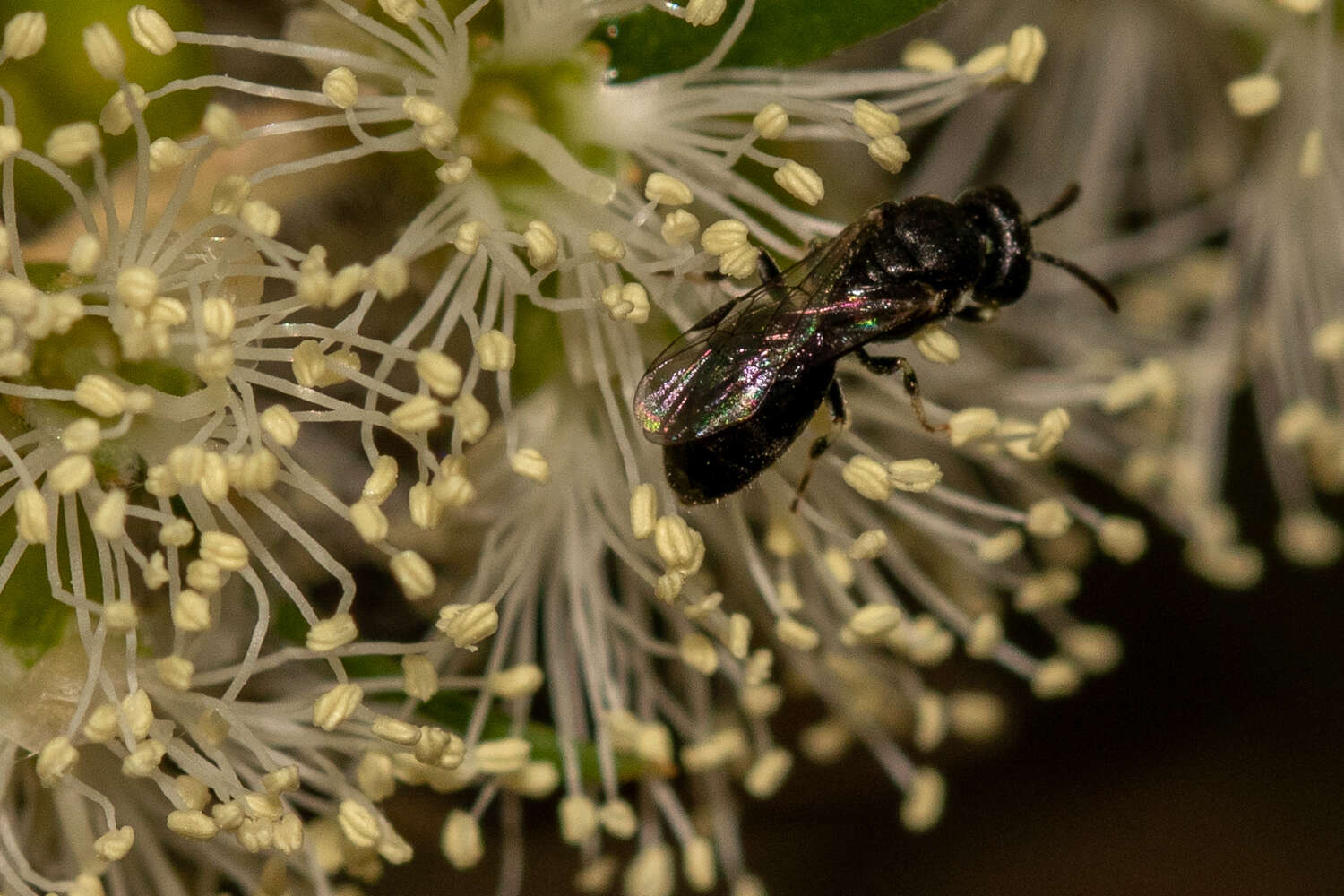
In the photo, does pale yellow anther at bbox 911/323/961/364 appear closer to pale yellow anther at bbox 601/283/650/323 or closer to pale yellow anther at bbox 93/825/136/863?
pale yellow anther at bbox 601/283/650/323

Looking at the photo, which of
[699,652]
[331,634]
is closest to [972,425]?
[699,652]

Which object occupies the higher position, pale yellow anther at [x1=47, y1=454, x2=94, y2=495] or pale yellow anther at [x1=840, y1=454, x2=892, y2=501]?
pale yellow anther at [x1=47, y1=454, x2=94, y2=495]

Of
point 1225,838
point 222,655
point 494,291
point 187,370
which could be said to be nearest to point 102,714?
point 222,655

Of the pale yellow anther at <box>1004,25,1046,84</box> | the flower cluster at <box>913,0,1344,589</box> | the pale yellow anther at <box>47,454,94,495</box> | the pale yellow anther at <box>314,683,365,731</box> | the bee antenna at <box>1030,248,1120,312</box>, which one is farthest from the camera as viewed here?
the flower cluster at <box>913,0,1344,589</box>

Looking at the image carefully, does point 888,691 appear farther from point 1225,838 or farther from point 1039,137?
point 1039,137

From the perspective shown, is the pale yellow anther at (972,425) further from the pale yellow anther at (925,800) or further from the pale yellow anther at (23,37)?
the pale yellow anther at (23,37)

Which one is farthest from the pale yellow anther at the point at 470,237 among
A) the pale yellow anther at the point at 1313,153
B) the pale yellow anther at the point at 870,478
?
the pale yellow anther at the point at 1313,153

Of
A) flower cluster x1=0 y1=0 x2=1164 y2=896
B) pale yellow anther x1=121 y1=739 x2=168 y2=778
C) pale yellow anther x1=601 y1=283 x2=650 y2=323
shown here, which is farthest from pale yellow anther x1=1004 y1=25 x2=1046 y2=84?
pale yellow anther x1=121 y1=739 x2=168 y2=778
